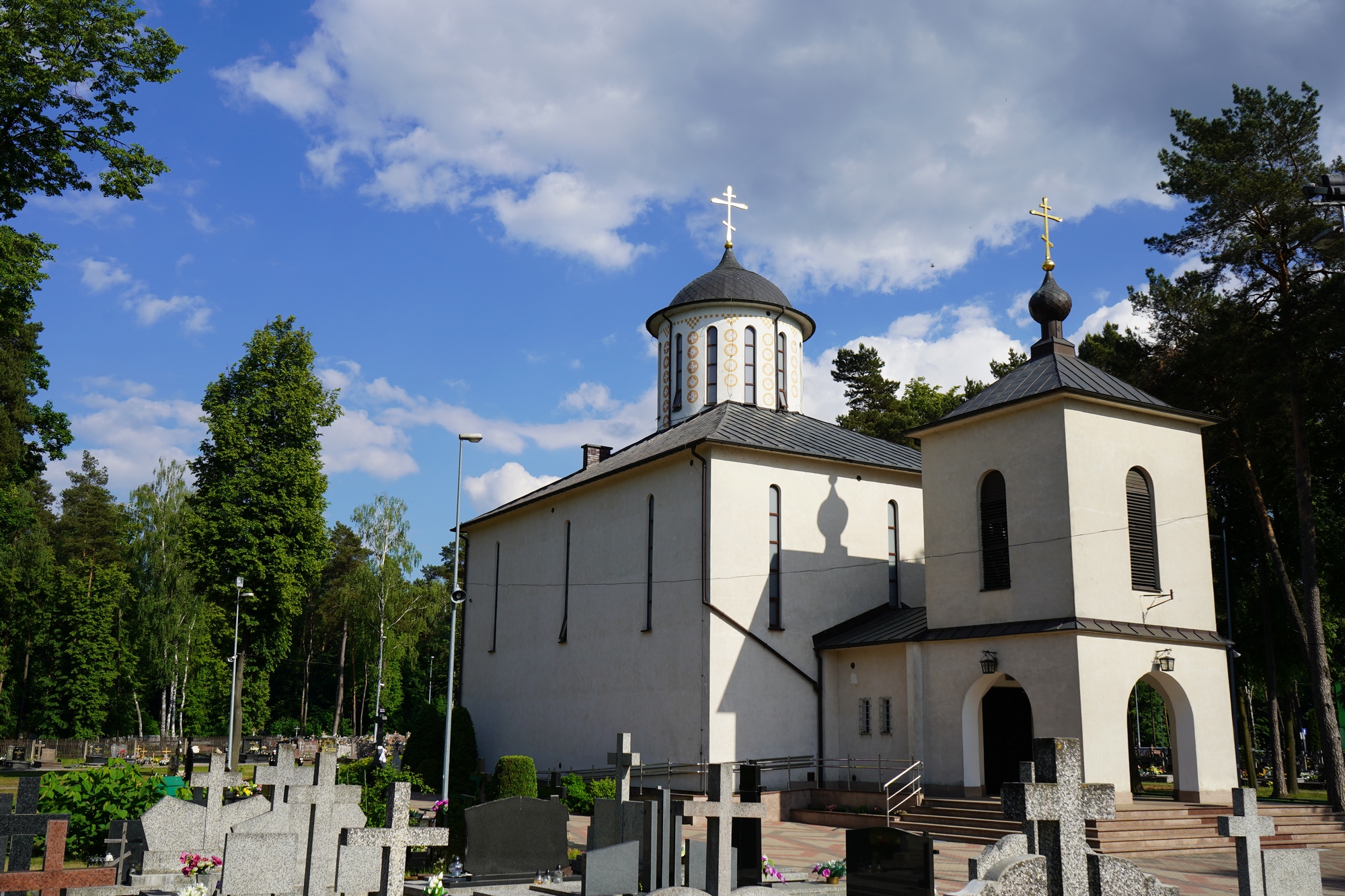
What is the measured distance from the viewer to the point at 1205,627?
1973 cm

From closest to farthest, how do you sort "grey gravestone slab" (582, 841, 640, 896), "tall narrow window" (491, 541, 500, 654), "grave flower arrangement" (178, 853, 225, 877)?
"grey gravestone slab" (582, 841, 640, 896) < "grave flower arrangement" (178, 853, 225, 877) < "tall narrow window" (491, 541, 500, 654)

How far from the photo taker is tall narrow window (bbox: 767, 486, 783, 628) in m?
23.1

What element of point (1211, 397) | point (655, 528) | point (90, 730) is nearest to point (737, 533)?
point (655, 528)

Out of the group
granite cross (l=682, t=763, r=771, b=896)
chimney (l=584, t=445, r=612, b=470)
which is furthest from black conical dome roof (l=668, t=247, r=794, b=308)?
granite cross (l=682, t=763, r=771, b=896)

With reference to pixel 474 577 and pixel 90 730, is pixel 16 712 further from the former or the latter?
pixel 474 577

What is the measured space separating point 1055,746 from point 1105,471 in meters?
14.2

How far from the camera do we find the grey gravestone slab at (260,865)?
8.31m

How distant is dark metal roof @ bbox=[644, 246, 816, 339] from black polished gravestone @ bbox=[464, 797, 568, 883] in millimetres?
18482

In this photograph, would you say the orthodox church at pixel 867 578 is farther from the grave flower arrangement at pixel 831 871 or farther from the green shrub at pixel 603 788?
the grave flower arrangement at pixel 831 871

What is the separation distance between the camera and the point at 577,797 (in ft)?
69.7

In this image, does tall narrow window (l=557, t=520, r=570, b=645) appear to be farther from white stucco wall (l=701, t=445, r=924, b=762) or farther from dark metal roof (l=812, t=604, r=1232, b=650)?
dark metal roof (l=812, t=604, r=1232, b=650)

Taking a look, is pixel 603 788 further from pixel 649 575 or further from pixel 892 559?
pixel 892 559

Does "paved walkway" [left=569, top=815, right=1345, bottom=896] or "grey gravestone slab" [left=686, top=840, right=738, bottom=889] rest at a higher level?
"grey gravestone slab" [left=686, top=840, right=738, bottom=889]

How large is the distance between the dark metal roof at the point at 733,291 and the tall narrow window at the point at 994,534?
10503 millimetres
